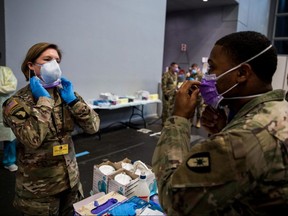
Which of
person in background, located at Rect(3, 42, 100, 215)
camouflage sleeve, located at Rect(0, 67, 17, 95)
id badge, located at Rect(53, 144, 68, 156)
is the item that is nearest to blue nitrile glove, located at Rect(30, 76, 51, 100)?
person in background, located at Rect(3, 42, 100, 215)

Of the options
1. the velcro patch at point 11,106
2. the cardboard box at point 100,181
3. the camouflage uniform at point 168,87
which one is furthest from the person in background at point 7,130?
the camouflage uniform at point 168,87

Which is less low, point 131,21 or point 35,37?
point 131,21

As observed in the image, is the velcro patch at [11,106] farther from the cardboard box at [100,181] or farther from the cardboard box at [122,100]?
the cardboard box at [122,100]

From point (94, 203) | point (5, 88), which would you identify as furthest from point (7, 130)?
point (94, 203)

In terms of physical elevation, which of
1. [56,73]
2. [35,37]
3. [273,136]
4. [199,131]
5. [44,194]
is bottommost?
[199,131]

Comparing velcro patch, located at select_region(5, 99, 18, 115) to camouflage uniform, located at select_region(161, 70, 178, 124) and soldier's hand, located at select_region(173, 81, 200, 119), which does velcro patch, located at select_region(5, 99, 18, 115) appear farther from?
camouflage uniform, located at select_region(161, 70, 178, 124)

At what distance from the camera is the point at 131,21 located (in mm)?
5078

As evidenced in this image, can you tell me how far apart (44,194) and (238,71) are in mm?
1211

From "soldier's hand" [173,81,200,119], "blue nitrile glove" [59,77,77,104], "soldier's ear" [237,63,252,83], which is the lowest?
"blue nitrile glove" [59,77,77,104]

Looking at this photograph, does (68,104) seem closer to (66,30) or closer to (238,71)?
(238,71)

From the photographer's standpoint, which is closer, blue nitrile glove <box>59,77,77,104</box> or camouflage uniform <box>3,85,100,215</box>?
camouflage uniform <box>3,85,100,215</box>

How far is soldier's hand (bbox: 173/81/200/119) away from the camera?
0.83 meters

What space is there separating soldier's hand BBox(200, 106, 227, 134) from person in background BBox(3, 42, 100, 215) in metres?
0.79

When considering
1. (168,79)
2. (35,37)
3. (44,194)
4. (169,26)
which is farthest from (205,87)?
(169,26)
